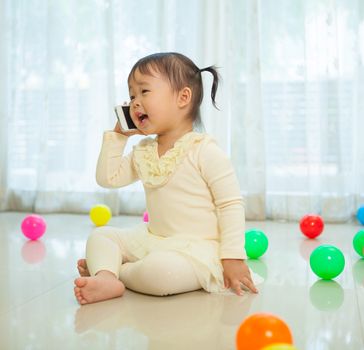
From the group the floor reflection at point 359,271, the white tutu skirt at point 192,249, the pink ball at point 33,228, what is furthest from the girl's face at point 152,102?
the pink ball at point 33,228

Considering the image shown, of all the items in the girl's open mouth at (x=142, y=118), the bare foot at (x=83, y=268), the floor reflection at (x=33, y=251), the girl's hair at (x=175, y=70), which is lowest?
the floor reflection at (x=33, y=251)

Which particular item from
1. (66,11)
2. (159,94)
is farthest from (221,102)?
(159,94)

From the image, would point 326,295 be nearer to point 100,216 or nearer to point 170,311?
point 170,311

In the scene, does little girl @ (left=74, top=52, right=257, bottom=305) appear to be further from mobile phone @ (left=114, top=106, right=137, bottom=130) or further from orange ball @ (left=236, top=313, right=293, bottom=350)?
orange ball @ (left=236, top=313, right=293, bottom=350)

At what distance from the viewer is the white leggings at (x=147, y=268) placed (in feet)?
Answer: 3.77

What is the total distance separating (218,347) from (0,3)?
2.19m

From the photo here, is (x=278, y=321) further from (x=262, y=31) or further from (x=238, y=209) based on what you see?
(x=262, y=31)

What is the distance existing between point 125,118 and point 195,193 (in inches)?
9.9

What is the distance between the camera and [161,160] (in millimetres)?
1300

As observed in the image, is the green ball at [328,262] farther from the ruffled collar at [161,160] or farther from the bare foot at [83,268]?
the bare foot at [83,268]

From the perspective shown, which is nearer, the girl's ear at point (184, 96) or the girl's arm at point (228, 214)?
the girl's arm at point (228, 214)

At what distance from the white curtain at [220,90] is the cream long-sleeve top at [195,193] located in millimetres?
1011

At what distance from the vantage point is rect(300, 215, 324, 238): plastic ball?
6.15 feet

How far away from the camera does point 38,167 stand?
2543 mm
